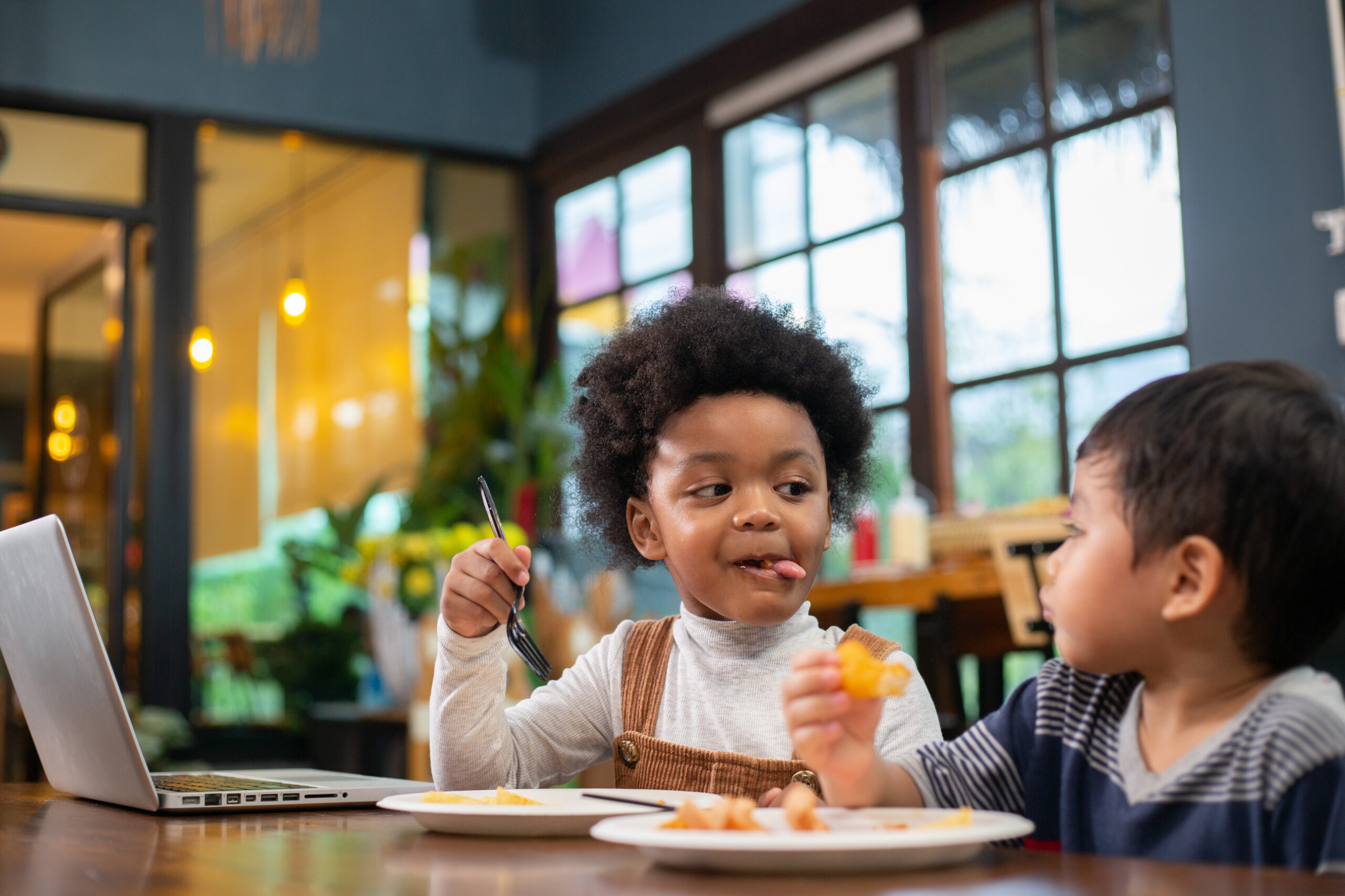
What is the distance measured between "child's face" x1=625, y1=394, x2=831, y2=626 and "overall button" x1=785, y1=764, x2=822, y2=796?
15cm

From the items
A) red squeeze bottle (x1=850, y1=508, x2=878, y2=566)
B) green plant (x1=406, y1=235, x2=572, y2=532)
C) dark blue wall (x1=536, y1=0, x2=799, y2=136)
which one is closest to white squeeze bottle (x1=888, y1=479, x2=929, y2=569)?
red squeeze bottle (x1=850, y1=508, x2=878, y2=566)

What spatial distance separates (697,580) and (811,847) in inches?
24.0

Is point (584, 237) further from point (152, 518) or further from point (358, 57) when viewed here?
point (152, 518)

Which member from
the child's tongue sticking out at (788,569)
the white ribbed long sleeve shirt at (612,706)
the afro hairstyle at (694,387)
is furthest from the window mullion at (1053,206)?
the child's tongue sticking out at (788,569)

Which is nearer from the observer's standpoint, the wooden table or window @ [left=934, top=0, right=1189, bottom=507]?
the wooden table

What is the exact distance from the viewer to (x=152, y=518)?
14.8 feet

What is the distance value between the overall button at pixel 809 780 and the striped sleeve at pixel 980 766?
0.17 m

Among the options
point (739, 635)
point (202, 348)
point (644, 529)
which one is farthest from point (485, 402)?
point (739, 635)

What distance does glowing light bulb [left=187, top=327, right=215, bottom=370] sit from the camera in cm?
450

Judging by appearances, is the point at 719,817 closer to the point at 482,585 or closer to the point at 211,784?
the point at 482,585

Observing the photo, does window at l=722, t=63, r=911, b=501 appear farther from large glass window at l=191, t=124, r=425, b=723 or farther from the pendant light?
the pendant light

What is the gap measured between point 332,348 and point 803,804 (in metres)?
4.68

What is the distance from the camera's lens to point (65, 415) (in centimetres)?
467

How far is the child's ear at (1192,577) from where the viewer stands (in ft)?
2.57
